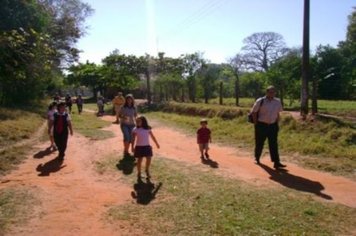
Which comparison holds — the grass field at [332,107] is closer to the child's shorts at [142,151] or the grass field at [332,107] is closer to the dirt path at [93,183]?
the dirt path at [93,183]

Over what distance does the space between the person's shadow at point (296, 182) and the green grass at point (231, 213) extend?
332mm

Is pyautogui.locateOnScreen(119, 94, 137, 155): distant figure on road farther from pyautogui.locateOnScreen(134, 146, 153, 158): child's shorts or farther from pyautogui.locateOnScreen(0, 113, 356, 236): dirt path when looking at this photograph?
pyautogui.locateOnScreen(134, 146, 153, 158): child's shorts

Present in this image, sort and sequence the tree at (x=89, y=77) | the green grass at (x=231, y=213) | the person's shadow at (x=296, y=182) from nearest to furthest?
the green grass at (x=231, y=213), the person's shadow at (x=296, y=182), the tree at (x=89, y=77)

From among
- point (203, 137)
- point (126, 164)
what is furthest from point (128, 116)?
point (203, 137)

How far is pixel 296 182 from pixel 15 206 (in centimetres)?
552

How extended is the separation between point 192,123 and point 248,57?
5727cm

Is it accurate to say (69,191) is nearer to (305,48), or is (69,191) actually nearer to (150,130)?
(150,130)

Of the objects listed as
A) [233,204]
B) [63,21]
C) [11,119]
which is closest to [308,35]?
[233,204]

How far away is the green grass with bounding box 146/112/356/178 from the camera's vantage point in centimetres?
1149

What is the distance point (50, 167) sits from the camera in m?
11.8

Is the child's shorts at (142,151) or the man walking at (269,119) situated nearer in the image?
the child's shorts at (142,151)

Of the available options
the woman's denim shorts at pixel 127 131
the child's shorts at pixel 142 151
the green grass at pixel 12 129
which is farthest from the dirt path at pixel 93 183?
the green grass at pixel 12 129

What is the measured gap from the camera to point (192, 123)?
22.5m

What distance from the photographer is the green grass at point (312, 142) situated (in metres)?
11.5
